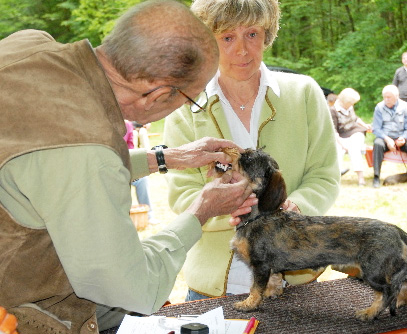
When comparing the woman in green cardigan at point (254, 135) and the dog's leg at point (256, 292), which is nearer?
the dog's leg at point (256, 292)

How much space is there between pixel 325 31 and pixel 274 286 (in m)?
20.1

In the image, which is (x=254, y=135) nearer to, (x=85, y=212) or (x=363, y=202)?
(x=85, y=212)

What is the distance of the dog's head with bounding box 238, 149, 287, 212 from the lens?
7.57 ft

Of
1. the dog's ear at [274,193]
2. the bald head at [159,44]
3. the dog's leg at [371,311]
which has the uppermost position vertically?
the bald head at [159,44]

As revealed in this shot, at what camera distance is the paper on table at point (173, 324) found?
184cm

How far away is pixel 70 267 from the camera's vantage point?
4.22 feet

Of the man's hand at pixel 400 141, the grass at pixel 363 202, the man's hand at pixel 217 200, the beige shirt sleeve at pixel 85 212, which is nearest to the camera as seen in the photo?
the beige shirt sleeve at pixel 85 212

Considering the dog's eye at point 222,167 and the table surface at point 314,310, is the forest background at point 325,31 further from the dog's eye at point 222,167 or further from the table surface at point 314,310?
the table surface at point 314,310

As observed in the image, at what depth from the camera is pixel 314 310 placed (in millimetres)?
2025

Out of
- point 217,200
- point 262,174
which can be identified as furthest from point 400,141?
point 217,200

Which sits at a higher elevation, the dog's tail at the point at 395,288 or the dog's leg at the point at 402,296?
the dog's tail at the point at 395,288

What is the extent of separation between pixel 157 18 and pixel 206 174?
4.06 ft

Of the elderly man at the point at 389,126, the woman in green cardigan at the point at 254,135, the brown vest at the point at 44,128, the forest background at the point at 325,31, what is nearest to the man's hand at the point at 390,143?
the elderly man at the point at 389,126

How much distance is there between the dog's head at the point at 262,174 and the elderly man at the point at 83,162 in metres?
0.83
